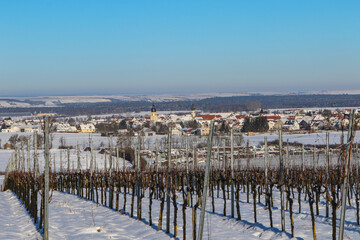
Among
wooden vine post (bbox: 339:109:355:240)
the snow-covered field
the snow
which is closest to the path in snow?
the snow-covered field

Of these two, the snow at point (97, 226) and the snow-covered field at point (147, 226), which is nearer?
the snow-covered field at point (147, 226)

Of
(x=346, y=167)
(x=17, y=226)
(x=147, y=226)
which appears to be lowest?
(x=17, y=226)

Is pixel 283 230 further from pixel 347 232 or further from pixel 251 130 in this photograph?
pixel 251 130

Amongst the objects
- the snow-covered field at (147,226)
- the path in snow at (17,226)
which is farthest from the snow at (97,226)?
the path in snow at (17,226)

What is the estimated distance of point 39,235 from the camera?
8844mm

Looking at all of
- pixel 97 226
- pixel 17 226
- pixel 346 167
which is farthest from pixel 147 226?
pixel 346 167

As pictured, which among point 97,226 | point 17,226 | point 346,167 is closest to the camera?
point 346,167

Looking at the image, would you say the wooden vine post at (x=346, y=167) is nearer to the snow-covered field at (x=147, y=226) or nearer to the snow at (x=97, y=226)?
the snow-covered field at (x=147, y=226)

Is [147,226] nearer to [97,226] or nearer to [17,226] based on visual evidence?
→ [97,226]

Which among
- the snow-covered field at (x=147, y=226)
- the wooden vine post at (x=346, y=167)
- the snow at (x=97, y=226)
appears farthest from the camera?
the snow at (x=97, y=226)

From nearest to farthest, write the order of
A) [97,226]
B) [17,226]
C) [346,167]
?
[346,167] → [97,226] → [17,226]

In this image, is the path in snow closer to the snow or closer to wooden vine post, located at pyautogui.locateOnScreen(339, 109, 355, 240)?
the snow

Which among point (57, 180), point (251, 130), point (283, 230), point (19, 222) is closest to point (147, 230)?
point (283, 230)

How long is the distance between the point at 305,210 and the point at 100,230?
5.68 m
